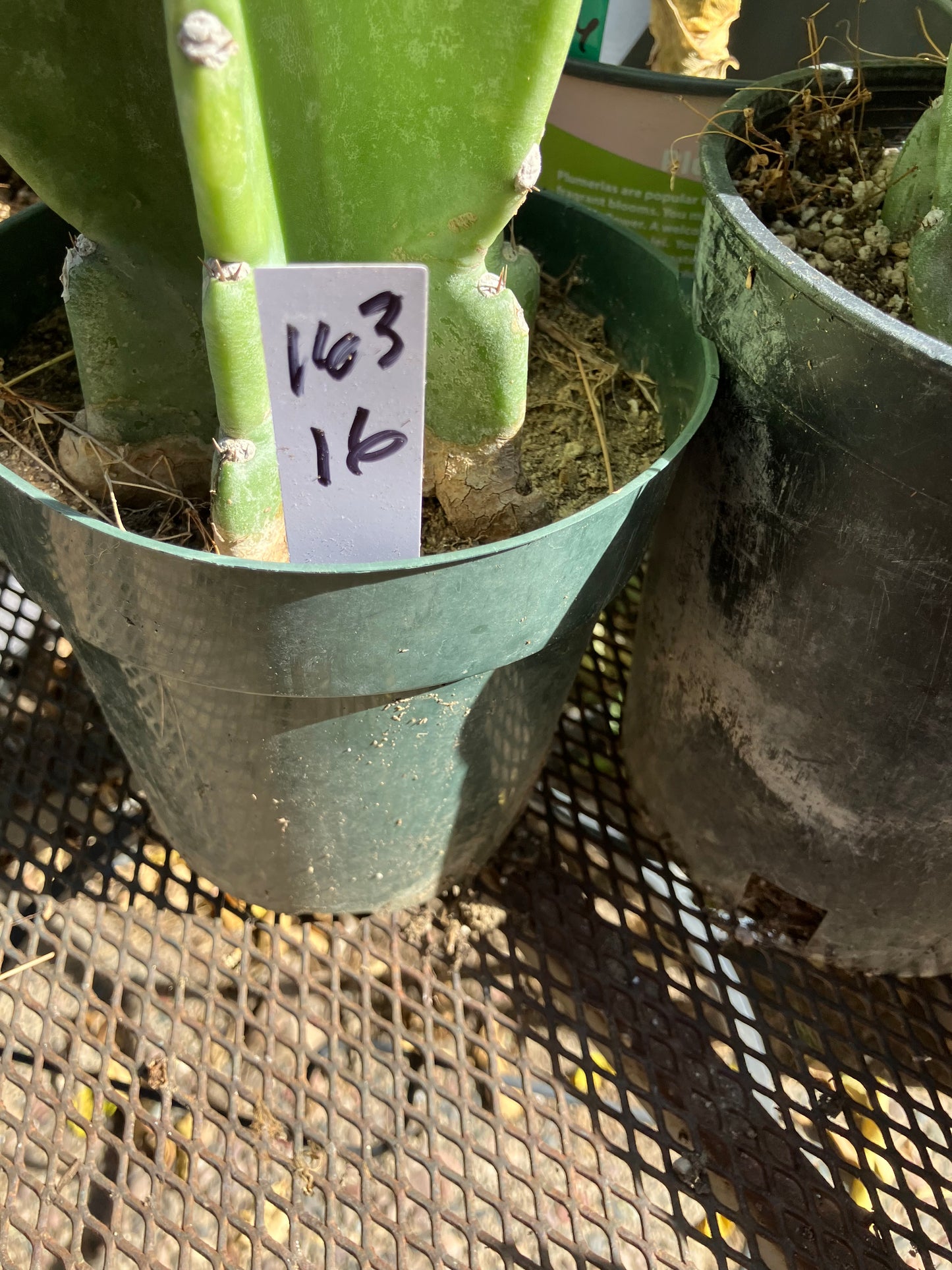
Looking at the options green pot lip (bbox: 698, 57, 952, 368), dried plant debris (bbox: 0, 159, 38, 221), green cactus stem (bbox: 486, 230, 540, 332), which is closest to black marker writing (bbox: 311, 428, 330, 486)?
green cactus stem (bbox: 486, 230, 540, 332)

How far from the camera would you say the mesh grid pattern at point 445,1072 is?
2.50 ft

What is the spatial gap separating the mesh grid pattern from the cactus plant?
0.40m

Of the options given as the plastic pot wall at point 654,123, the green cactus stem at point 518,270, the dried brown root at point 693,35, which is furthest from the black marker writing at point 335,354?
the dried brown root at point 693,35

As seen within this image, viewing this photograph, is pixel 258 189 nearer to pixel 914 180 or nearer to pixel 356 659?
pixel 356 659

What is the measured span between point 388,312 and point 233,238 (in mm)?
90

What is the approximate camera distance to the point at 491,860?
987 mm

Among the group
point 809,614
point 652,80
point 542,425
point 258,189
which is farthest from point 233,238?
point 652,80

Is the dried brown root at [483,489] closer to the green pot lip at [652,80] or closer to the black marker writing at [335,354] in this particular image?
the black marker writing at [335,354]

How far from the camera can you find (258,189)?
0.50m

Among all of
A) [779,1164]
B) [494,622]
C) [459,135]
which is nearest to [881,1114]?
[779,1164]

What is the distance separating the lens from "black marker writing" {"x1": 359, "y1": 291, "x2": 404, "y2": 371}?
536 mm

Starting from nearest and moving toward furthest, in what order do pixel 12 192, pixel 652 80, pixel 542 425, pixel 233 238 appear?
pixel 233 238
pixel 542 425
pixel 652 80
pixel 12 192

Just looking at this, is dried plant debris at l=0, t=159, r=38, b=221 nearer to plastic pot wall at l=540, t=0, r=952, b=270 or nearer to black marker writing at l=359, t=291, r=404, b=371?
plastic pot wall at l=540, t=0, r=952, b=270

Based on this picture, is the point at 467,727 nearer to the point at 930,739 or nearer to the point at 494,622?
the point at 494,622
